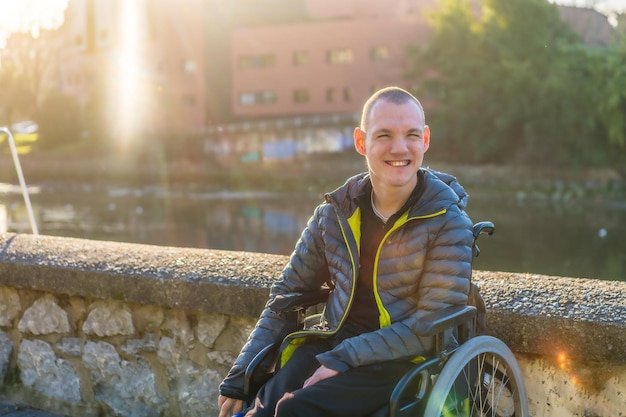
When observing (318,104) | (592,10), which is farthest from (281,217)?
(592,10)

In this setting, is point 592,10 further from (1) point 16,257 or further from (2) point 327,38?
(1) point 16,257

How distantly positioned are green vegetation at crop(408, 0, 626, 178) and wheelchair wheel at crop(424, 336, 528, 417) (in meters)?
34.9

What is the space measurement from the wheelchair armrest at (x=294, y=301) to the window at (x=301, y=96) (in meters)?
50.4

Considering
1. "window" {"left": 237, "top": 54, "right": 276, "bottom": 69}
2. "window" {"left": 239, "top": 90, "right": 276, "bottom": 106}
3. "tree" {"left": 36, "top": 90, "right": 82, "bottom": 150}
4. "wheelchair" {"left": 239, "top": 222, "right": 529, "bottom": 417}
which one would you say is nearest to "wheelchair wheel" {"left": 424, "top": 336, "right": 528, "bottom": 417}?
"wheelchair" {"left": 239, "top": 222, "right": 529, "bottom": 417}

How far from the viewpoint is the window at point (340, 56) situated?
51.2 meters

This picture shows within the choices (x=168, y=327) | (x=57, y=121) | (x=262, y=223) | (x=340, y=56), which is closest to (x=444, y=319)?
(x=168, y=327)

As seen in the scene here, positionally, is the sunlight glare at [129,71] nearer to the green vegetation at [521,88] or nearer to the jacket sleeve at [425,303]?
the green vegetation at [521,88]

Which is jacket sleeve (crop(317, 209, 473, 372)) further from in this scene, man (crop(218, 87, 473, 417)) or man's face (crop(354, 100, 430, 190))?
man's face (crop(354, 100, 430, 190))

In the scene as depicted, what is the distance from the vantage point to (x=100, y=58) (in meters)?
57.5

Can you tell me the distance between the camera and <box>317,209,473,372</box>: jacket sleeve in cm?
230

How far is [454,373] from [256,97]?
52.2m

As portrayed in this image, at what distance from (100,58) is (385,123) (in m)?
58.1

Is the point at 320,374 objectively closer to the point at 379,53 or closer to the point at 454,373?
the point at 454,373

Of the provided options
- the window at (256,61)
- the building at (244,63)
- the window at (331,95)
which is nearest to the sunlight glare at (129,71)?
the building at (244,63)
